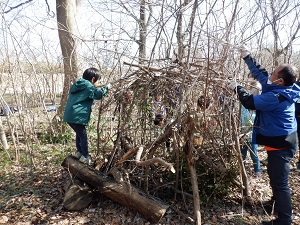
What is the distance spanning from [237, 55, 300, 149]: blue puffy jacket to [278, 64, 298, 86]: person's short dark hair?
6 cm

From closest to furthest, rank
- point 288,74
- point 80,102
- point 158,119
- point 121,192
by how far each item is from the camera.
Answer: point 288,74 < point 121,192 < point 158,119 < point 80,102

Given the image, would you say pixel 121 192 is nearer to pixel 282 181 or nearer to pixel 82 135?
pixel 82 135

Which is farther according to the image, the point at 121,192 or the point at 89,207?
the point at 89,207

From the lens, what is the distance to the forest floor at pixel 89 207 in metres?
2.42

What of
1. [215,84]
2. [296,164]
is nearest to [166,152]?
[215,84]

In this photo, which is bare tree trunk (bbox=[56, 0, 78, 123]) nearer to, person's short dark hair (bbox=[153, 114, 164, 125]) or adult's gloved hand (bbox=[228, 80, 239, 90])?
person's short dark hair (bbox=[153, 114, 164, 125])

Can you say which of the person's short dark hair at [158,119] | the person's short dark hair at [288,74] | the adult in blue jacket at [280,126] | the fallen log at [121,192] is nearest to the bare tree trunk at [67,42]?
the fallen log at [121,192]

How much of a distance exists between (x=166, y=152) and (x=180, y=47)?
4.19 feet

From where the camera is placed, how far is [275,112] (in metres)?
2.16

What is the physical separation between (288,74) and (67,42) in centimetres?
433

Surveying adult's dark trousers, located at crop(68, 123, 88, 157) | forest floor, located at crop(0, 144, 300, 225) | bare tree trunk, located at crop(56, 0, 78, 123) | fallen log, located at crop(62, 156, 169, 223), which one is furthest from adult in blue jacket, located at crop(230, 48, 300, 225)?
bare tree trunk, located at crop(56, 0, 78, 123)

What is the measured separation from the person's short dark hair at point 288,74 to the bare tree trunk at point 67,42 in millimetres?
3724

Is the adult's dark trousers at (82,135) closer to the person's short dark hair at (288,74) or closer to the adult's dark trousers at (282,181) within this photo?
the adult's dark trousers at (282,181)

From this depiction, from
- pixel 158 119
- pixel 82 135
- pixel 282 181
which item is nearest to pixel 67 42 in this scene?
pixel 82 135
